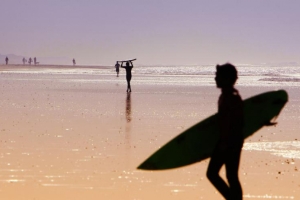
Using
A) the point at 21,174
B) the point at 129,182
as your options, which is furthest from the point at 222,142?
the point at 21,174

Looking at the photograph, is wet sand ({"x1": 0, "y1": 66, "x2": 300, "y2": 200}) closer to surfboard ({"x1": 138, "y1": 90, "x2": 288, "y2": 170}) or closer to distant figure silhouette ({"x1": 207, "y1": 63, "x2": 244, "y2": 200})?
surfboard ({"x1": 138, "y1": 90, "x2": 288, "y2": 170})

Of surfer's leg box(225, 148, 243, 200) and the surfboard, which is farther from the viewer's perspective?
the surfboard

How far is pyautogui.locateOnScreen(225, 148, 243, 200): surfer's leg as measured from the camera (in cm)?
683

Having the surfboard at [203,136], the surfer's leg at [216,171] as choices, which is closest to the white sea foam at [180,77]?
the surfboard at [203,136]

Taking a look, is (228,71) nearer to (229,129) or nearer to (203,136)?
(229,129)

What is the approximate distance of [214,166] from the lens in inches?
272

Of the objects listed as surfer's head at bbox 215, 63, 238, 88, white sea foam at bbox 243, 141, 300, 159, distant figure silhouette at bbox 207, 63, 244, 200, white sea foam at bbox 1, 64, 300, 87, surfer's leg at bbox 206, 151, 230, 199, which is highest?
surfer's head at bbox 215, 63, 238, 88

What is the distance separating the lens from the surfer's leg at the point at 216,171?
22.5ft

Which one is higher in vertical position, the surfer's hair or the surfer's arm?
the surfer's hair

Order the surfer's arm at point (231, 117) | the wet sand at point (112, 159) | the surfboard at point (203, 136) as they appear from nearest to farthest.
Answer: the surfer's arm at point (231, 117) < the surfboard at point (203, 136) < the wet sand at point (112, 159)

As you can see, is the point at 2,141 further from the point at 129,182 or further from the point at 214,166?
the point at 214,166

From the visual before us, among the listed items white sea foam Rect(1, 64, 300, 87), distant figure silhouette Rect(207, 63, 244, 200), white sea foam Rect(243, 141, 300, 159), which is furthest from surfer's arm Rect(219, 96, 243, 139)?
white sea foam Rect(1, 64, 300, 87)

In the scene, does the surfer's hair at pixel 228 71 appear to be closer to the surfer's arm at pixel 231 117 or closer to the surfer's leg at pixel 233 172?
the surfer's arm at pixel 231 117

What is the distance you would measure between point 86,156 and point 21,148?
1392 millimetres
